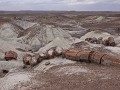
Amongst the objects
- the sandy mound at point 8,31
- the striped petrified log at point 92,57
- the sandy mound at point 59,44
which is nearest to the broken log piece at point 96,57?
the striped petrified log at point 92,57

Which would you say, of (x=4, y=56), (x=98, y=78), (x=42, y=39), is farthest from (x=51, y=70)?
(x=42, y=39)

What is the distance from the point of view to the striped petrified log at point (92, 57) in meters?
13.6

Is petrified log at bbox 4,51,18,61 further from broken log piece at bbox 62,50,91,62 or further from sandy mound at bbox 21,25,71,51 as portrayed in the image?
sandy mound at bbox 21,25,71,51

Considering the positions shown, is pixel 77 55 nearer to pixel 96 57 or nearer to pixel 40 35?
pixel 96 57

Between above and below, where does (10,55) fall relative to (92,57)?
below

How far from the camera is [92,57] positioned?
14.5 metres

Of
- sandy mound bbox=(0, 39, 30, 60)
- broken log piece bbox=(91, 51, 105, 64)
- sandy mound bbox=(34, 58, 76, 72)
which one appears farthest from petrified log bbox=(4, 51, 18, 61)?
broken log piece bbox=(91, 51, 105, 64)

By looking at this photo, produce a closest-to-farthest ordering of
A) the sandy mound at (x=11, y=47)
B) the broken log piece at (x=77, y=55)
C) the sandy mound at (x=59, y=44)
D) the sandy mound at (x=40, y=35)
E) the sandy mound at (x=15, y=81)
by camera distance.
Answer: the sandy mound at (x=15, y=81), the broken log piece at (x=77, y=55), the sandy mound at (x=11, y=47), the sandy mound at (x=59, y=44), the sandy mound at (x=40, y=35)

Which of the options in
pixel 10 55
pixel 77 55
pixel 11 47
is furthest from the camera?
pixel 11 47

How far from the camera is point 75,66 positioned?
45.0ft

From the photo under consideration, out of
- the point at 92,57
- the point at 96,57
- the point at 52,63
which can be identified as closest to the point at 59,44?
the point at 52,63

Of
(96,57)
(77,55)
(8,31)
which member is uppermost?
(96,57)

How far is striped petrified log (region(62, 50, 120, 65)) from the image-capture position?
13586mm

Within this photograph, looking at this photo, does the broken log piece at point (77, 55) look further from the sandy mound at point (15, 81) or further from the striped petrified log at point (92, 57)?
the sandy mound at point (15, 81)
